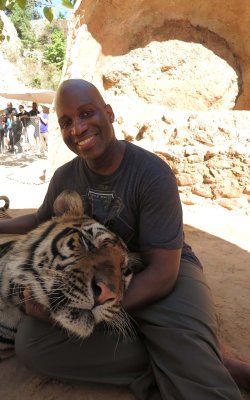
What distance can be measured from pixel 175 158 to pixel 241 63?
3.22 metres

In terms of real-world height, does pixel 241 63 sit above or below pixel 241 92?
above

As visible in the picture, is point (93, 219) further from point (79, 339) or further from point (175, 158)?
point (175, 158)

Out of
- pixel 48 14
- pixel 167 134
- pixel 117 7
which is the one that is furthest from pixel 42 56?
pixel 48 14

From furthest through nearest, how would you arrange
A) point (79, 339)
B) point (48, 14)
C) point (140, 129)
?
point (140, 129) < point (48, 14) < point (79, 339)

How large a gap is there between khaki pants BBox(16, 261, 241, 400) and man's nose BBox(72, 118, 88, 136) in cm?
103

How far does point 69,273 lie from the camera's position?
1791 mm

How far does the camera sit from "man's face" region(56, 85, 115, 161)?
210 cm

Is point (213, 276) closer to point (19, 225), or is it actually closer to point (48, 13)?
point (19, 225)

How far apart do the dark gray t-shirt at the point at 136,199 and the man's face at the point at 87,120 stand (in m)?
0.15

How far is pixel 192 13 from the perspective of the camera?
7.90 m

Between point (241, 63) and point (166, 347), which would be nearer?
point (166, 347)

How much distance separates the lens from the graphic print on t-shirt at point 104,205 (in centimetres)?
210

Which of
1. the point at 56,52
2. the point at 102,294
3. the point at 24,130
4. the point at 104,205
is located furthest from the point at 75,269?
the point at 56,52

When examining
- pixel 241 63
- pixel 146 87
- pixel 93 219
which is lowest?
pixel 93 219
